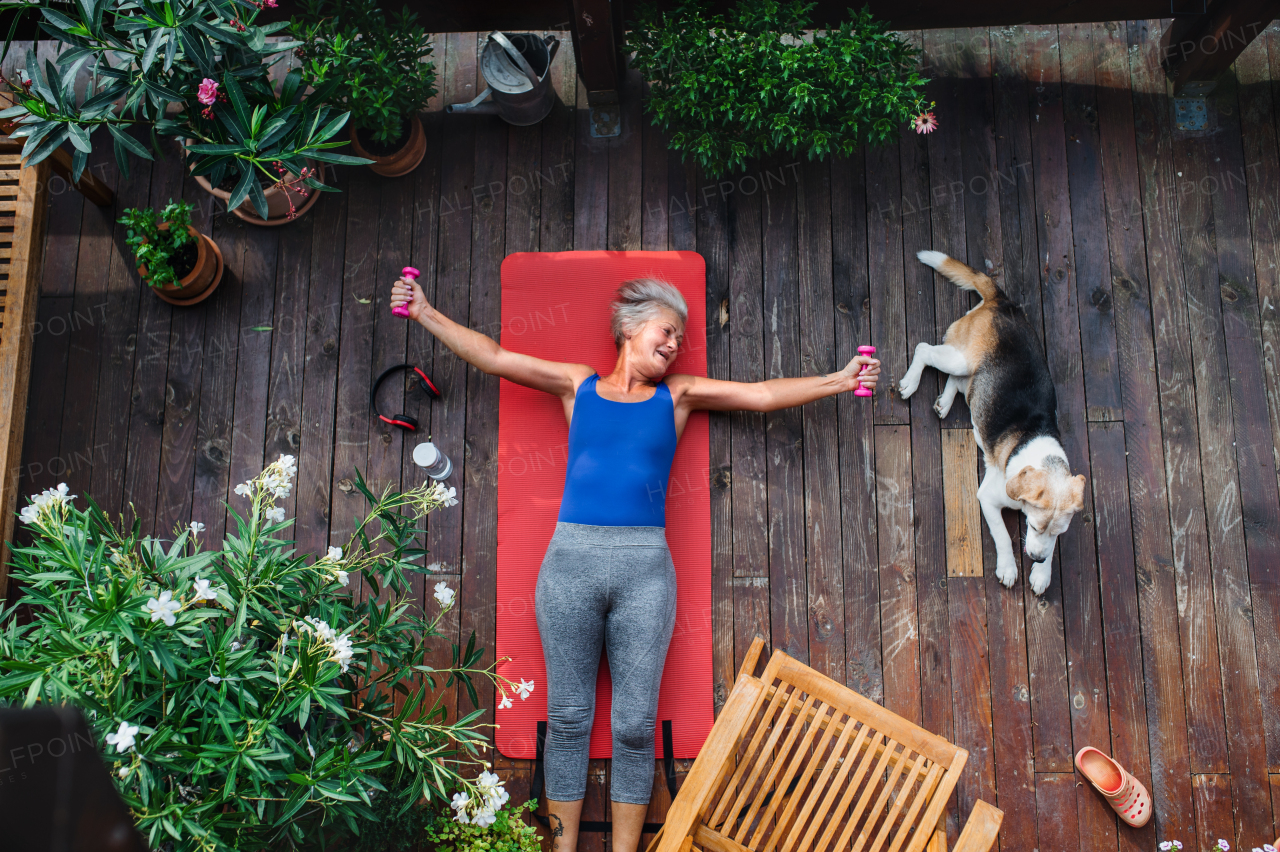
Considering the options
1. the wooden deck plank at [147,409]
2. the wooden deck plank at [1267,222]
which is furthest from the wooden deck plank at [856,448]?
the wooden deck plank at [147,409]

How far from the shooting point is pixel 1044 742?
2.45 metres

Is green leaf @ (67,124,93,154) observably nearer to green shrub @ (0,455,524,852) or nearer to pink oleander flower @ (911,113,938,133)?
green shrub @ (0,455,524,852)

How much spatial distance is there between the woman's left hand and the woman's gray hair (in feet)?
1.96

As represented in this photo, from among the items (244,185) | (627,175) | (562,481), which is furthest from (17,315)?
(627,175)


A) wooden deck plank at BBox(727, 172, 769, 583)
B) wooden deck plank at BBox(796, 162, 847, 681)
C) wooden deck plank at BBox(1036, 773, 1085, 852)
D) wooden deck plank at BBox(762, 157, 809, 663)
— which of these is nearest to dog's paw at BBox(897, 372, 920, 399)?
wooden deck plank at BBox(796, 162, 847, 681)

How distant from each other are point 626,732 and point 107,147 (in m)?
2.94

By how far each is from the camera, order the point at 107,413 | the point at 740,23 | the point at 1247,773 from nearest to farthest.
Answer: the point at 740,23, the point at 1247,773, the point at 107,413

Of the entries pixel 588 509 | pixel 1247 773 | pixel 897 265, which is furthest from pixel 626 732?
pixel 1247 773

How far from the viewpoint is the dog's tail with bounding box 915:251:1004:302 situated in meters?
2.51

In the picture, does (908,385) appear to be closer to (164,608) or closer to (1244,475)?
(1244,475)

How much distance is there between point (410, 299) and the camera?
243 cm

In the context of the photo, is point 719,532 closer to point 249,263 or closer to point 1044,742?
point 1044,742

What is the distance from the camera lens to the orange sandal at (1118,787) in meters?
2.33

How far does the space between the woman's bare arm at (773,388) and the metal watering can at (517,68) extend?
3.85 ft
